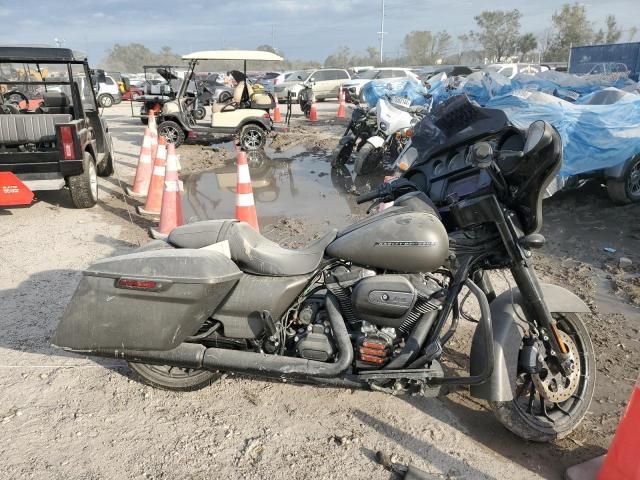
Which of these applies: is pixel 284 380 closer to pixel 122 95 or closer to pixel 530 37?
pixel 122 95

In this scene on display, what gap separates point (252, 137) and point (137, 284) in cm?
993

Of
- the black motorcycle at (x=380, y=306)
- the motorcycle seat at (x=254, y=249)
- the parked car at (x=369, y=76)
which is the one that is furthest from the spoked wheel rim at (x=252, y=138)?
the parked car at (x=369, y=76)

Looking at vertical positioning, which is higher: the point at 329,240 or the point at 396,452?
the point at 329,240

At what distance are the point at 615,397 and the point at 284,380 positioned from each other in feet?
7.12

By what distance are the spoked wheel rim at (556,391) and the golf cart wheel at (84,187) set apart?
596 centimetres

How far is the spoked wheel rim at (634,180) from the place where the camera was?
6.52 meters

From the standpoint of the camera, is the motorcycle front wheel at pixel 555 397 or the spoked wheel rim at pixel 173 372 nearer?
the motorcycle front wheel at pixel 555 397

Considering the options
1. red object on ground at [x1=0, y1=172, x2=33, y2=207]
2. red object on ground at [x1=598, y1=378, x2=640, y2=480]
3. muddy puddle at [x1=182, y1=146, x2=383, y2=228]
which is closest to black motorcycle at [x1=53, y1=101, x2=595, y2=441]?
red object on ground at [x1=598, y1=378, x2=640, y2=480]

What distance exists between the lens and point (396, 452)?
8.85 ft

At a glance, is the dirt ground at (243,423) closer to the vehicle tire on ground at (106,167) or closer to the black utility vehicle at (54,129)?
the black utility vehicle at (54,129)

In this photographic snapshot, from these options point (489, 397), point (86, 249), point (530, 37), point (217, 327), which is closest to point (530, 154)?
point (489, 397)

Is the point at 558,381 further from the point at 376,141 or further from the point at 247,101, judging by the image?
the point at 247,101

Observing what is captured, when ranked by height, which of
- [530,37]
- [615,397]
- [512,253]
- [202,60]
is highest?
[530,37]

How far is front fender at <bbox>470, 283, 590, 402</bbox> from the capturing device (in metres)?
2.57
